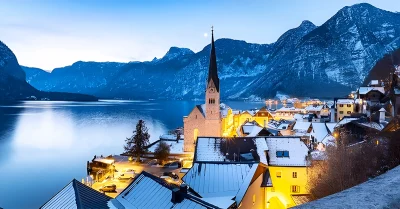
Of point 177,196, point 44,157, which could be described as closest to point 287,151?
point 177,196

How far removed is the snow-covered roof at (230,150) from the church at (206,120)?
24.2m

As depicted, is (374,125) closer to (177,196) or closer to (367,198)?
(177,196)

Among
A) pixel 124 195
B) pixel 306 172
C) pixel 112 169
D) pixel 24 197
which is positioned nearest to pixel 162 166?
pixel 112 169

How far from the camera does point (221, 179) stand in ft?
61.5

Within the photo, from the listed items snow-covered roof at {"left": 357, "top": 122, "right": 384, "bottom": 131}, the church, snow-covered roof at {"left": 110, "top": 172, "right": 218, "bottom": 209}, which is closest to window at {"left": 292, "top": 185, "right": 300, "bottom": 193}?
snow-covered roof at {"left": 110, "top": 172, "right": 218, "bottom": 209}

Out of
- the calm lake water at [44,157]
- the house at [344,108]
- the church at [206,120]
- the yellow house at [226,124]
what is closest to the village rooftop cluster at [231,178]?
the church at [206,120]

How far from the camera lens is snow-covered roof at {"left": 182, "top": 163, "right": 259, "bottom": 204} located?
1781 cm

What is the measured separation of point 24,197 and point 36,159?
2296 centimetres

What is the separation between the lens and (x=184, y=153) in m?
49.2

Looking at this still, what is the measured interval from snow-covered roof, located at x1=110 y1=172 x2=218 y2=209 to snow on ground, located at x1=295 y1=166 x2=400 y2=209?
8.92m

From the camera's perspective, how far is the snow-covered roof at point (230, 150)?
23625 mm

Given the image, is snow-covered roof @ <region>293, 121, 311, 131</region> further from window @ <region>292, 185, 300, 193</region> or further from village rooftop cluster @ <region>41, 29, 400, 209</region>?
window @ <region>292, 185, 300, 193</region>

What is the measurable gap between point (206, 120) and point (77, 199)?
3811cm

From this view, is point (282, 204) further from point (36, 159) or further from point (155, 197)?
point (36, 159)
